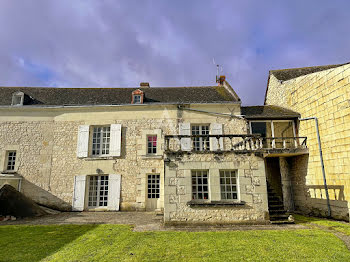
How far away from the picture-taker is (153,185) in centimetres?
1063

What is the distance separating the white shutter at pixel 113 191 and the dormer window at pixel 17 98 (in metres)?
6.39

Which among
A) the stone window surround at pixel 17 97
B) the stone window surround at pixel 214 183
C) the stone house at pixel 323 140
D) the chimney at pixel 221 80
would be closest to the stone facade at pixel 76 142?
A: the stone window surround at pixel 17 97

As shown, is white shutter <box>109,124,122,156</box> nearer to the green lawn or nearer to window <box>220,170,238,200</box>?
the green lawn

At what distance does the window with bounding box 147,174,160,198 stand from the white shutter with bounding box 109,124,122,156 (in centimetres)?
202

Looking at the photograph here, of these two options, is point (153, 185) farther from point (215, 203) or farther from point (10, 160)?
point (10, 160)

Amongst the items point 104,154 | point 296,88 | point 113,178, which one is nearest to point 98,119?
point 104,154

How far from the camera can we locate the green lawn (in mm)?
4348

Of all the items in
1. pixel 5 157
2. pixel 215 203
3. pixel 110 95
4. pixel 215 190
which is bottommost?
pixel 215 203

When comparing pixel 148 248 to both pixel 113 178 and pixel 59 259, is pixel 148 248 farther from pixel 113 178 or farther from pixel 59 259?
pixel 113 178

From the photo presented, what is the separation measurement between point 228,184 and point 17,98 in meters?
11.7

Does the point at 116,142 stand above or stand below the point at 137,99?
below

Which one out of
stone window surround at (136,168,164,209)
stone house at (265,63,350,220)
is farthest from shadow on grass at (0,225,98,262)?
stone house at (265,63,350,220)

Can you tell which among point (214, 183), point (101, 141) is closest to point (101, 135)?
point (101, 141)

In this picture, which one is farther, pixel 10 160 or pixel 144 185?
pixel 10 160
